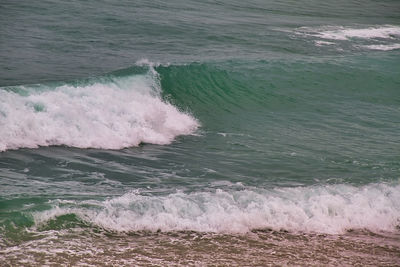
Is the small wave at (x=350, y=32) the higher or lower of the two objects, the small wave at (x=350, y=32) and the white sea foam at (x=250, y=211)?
the higher

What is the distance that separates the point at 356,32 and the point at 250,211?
2169 cm

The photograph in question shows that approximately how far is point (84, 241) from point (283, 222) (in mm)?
3253

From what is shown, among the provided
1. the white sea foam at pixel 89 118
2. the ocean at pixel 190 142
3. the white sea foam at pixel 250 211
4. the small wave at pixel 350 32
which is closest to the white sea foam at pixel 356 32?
the small wave at pixel 350 32

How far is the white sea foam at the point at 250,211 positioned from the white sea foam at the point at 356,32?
1754cm

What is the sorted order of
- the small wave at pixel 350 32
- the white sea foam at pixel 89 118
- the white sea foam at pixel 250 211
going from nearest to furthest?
the white sea foam at pixel 250 211 → the white sea foam at pixel 89 118 → the small wave at pixel 350 32

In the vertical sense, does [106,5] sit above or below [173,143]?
above

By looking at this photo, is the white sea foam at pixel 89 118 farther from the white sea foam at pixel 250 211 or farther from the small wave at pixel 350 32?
the small wave at pixel 350 32

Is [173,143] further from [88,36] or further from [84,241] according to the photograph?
[88,36]

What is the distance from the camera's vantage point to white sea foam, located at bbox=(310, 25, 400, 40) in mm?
28281

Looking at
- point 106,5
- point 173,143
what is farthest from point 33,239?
point 106,5

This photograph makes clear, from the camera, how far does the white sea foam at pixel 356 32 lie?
28281 mm

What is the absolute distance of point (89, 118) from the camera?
14.5 m

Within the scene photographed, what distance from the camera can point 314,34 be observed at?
91.9 ft

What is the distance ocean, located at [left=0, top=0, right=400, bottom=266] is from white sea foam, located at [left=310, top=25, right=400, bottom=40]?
2.01 feet
